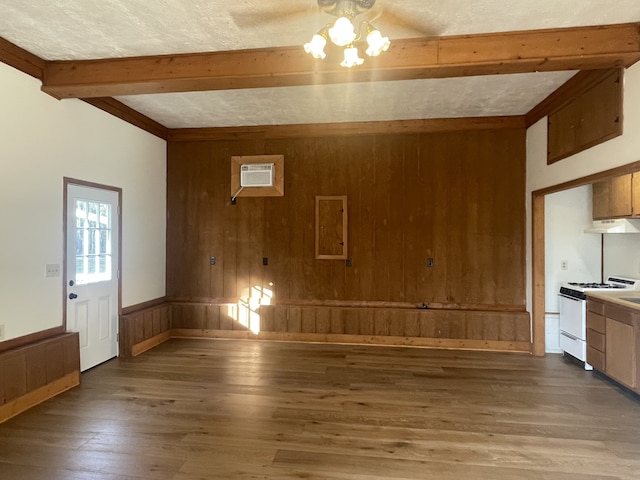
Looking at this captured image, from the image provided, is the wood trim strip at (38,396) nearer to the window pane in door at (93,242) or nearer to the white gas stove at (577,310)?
the window pane in door at (93,242)

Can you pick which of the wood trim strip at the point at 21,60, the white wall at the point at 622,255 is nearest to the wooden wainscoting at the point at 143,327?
the wood trim strip at the point at 21,60

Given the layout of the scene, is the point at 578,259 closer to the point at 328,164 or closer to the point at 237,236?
the point at 328,164

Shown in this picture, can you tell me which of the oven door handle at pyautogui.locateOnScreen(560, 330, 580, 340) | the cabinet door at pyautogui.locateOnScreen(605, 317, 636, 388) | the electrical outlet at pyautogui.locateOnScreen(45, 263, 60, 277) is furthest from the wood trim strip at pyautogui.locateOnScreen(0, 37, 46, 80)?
the oven door handle at pyautogui.locateOnScreen(560, 330, 580, 340)

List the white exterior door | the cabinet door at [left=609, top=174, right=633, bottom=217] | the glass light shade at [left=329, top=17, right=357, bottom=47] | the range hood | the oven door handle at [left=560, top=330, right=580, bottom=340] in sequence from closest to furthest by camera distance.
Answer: the glass light shade at [left=329, top=17, right=357, bottom=47]
the white exterior door
the cabinet door at [left=609, top=174, right=633, bottom=217]
the range hood
the oven door handle at [left=560, top=330, right=580, bottom=340]

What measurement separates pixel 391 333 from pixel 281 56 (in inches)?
142

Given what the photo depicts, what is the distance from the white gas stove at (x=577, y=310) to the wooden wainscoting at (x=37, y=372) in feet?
17.3

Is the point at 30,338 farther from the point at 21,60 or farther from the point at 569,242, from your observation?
the point at 569,242

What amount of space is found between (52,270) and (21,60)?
6.02 ft

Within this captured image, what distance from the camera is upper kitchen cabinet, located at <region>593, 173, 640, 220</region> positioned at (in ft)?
12.1

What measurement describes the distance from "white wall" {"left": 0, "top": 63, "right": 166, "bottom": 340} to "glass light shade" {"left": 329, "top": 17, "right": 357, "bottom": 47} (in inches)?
111

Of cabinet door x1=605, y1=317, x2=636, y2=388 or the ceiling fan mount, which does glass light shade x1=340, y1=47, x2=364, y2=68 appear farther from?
cabinet door x1=605, y1=317, x2=636, y2=388

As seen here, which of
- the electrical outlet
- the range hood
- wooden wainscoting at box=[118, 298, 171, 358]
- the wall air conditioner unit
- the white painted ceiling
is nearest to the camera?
the white painted ceiling

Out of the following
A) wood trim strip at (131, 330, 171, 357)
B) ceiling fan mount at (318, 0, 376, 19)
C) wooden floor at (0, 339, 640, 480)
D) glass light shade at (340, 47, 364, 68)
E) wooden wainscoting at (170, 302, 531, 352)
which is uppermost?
ceiling fan mount at (318, 0, 376, 19)

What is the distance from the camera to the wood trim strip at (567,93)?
3.25m
